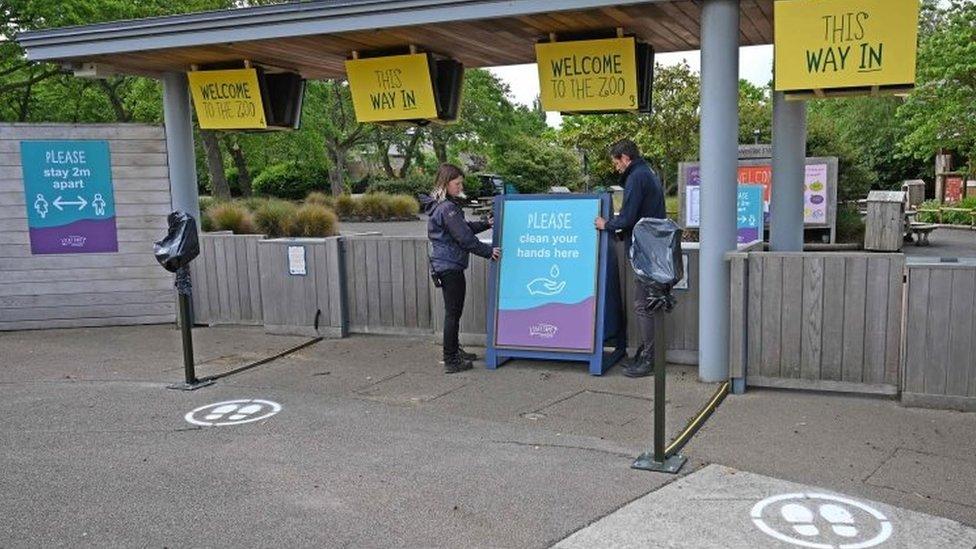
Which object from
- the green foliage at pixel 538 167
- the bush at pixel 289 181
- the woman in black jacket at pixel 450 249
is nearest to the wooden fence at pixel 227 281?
the woman in black jacket at pixel 450 249

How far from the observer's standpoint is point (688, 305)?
7039 mm

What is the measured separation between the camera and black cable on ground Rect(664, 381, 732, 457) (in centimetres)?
499

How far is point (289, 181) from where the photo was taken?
1613 inches

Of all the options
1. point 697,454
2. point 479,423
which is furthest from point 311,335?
point 697,454

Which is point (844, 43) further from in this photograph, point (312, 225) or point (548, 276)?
point (312, 225)

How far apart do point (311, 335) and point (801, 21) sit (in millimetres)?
5760

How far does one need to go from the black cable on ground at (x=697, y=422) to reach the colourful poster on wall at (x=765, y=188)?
18.1ft

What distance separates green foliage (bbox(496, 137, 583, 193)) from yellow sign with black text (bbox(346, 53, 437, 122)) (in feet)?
91.7

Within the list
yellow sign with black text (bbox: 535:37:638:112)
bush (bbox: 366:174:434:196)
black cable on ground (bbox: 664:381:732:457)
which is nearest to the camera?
black cable on ground (bbox: 664:381:732:457)

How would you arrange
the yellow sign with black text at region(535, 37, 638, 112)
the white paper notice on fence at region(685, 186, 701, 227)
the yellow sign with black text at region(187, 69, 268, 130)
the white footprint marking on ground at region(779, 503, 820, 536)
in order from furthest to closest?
the white paper notice on fence at region(685, 186, 701, 227) < the yellow sign with black text at region(187, 69, 268, 130) < the yellow sign with black text at region(535, 37, 638, 112) < the white footprint marking on ground at region(779, 503, 820, 536)

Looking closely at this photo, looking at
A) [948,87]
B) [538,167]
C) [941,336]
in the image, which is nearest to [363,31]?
[941,336]

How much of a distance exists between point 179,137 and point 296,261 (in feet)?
6.97

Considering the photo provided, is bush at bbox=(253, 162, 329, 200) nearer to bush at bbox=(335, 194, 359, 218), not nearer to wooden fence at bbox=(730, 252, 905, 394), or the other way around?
bush at bbox=(335, 194, 359, 218)

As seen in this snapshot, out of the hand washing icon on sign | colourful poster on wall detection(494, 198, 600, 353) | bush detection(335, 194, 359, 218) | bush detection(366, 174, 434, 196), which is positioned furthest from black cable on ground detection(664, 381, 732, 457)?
bush detection(366, 174, 434, 196)
